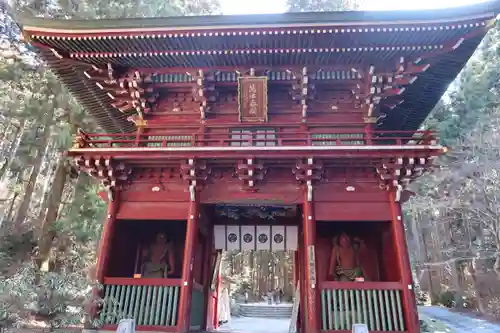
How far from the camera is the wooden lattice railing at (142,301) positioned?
24.0ft

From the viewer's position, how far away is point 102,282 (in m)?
7.58

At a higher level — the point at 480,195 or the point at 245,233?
the point at 480,195

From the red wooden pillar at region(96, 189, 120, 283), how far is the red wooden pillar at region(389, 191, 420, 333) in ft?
Result: 21.1

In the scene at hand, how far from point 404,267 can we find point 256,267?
28.5 metres

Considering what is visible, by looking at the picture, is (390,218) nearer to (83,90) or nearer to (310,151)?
(310,151)

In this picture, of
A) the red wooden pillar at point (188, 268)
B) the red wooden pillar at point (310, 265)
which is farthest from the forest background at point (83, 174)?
the red wooden pillar at point (310, 265)

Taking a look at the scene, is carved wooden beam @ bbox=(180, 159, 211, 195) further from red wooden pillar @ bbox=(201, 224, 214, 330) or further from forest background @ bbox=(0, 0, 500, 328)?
forest background @ bbox=(0, 0, 500, 328)

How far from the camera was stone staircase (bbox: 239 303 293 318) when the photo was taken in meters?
25.0

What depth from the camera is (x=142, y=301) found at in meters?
7.46

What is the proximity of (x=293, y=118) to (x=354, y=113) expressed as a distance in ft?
5.08

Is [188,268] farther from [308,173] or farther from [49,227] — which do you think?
[49,227]

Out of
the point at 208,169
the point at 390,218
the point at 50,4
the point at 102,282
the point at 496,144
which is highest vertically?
the point at 50,4

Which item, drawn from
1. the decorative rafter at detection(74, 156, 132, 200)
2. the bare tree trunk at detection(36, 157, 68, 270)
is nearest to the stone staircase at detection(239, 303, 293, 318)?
the bare tree trunk at detection(36, 157, 68, 270)

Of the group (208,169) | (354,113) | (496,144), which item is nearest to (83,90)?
(208,169)
